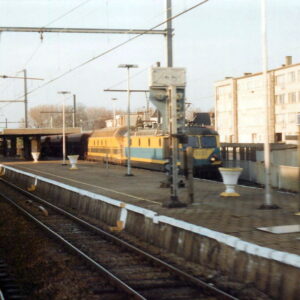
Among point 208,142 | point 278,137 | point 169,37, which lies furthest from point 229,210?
point 278,137

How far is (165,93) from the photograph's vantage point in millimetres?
15211

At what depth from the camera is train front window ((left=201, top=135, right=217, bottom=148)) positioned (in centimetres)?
3055

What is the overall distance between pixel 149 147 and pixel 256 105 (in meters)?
39.4

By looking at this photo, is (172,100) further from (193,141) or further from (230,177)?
(193,141)

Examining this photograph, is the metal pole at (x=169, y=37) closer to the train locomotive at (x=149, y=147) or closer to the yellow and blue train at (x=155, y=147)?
the train locomotive at (x=149, y=147)

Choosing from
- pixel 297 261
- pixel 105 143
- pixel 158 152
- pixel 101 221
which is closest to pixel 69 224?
pixel 101 221

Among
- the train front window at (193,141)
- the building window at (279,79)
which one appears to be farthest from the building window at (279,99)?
the train front window at (193,141)

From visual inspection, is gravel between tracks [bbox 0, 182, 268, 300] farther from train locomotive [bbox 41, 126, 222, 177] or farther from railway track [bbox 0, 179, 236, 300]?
train locomotive [bbox 41, 126, 222, 177]

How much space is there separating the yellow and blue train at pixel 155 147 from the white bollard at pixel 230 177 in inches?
236

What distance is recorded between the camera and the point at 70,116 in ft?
414

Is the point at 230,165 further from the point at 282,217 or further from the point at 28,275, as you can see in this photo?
the point at 28,275

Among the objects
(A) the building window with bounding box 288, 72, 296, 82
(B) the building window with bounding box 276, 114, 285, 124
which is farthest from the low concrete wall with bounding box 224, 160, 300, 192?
(B) the building window with bounding box 276, 114, 285, 124

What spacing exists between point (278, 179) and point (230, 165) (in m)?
11.0

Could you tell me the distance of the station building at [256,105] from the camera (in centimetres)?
6406
